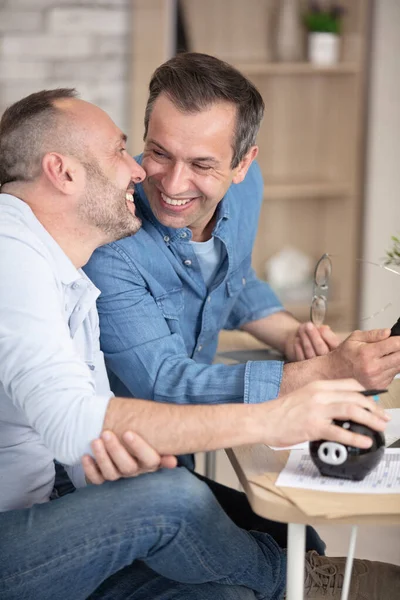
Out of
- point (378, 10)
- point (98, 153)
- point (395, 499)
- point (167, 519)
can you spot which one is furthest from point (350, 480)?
point (378, 10)

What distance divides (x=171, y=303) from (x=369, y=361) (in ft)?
1.57

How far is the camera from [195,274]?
1.99 m

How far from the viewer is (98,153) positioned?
1.67m

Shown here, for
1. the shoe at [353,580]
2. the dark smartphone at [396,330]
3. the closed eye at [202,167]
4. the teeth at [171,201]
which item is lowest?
the shoe at [353,580]

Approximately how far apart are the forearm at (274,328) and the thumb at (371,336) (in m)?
0.43

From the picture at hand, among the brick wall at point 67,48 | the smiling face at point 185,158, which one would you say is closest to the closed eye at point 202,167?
the smiling face at point 185,158

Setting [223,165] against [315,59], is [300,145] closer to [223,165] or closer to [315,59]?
[315,59]

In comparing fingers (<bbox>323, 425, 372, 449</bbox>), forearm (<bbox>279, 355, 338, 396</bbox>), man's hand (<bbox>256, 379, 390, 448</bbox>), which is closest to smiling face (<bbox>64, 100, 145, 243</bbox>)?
forearm (<bbox>279, 355, 338, 396</bbox>)

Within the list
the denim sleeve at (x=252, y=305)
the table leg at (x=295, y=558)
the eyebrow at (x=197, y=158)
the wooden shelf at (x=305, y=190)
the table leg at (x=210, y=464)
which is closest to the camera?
the table leg at (x=295, y=558)

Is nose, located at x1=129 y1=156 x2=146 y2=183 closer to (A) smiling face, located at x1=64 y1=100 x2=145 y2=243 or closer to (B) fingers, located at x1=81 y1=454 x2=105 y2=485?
(A) smiling face, located at x1=64 y1=100 x2=145 y2=243

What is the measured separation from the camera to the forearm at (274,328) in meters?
2.14

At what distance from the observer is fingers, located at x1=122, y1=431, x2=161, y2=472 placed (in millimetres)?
1323

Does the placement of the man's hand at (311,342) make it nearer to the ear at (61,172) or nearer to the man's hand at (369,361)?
the man's hand at (369,361)

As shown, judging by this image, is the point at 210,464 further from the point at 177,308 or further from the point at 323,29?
the point at 323,29
